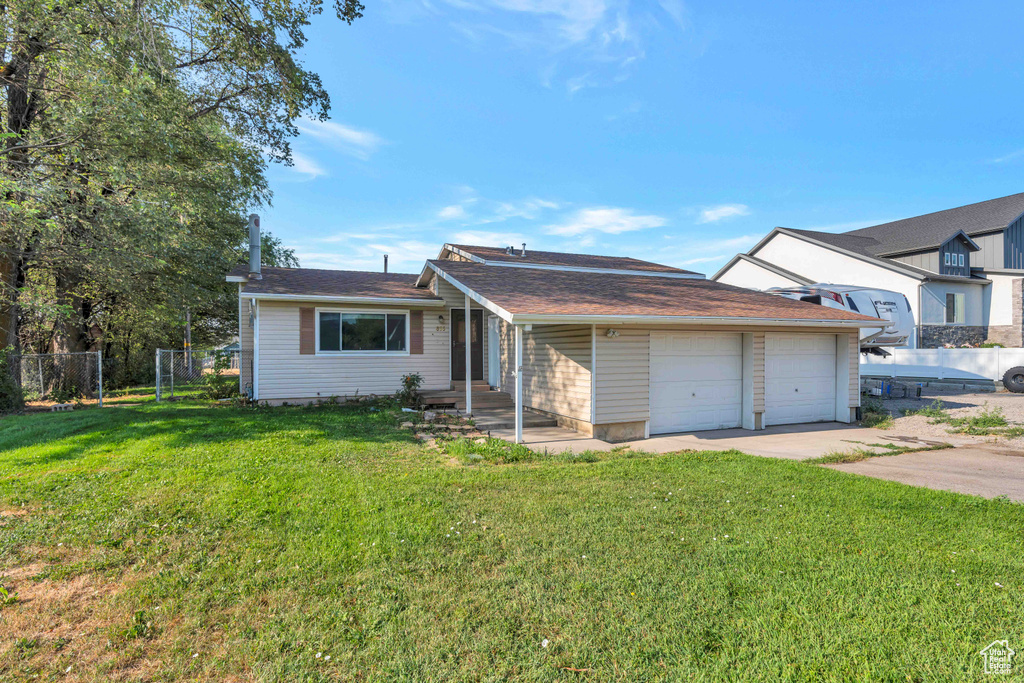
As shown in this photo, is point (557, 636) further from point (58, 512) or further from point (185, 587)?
point (58, 512)

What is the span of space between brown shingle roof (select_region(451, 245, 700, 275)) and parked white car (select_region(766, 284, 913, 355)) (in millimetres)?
3436

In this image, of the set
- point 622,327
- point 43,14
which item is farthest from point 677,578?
point 43,14

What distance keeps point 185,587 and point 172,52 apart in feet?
46.0

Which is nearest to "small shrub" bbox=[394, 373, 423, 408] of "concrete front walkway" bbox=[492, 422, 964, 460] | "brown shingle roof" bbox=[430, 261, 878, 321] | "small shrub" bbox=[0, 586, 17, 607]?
"brown shingle roof" bbox=[430, 261, 878, 321]

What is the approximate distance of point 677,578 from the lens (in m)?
3.43

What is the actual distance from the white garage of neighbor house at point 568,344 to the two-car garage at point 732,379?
0.10 ft

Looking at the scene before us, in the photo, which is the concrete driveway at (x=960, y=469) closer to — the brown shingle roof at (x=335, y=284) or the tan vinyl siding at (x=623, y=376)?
the tan vinyl siding at (x=623, y=376)

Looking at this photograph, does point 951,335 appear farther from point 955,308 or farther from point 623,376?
point 623,376

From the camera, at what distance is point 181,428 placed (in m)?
8.66

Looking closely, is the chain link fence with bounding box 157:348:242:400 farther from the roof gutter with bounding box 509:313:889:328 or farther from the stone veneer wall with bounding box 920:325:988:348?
the stone veneer wall with bounding box 920:325:988:348

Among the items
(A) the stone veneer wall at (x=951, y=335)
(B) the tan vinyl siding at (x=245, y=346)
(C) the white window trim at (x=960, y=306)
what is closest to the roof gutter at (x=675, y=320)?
(B) the tan vinyl siding at (x=245, y=346)

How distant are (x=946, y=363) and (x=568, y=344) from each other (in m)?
17.3

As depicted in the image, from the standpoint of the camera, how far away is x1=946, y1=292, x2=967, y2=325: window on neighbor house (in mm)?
22734

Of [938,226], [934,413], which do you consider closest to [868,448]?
[934,413]
